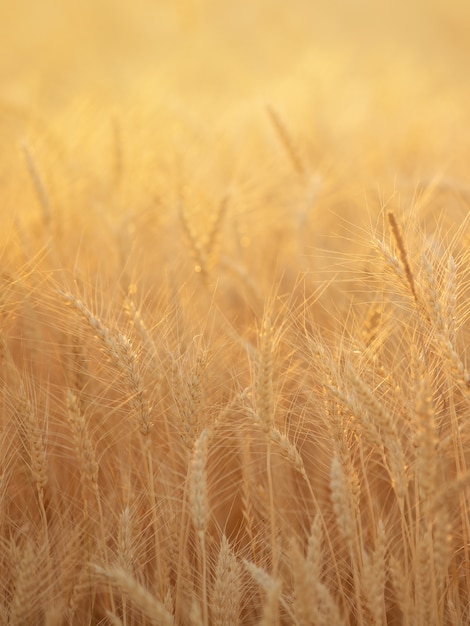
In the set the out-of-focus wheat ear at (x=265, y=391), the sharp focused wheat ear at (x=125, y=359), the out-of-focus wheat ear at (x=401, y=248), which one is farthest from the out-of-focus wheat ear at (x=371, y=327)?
the sharp focused wheat ear at (x=125, y=359)

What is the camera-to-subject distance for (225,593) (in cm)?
95

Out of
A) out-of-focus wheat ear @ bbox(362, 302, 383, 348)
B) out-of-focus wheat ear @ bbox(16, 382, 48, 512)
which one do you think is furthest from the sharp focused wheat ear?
out-of-focus wheat ear @ bbox(362, 302, 383, 348)

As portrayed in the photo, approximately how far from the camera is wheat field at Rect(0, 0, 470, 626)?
3.17 ft

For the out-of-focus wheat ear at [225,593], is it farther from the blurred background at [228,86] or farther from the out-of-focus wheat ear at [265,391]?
the blurred background at [228,86]

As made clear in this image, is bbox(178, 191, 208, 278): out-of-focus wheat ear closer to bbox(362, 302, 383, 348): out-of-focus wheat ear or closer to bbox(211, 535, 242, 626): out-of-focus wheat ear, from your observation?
bbox(362, 302, 383, 348): out-of-focus wheat ear

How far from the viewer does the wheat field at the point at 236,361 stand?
3.17ft

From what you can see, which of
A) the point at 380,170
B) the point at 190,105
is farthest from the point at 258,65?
the point at 380,170

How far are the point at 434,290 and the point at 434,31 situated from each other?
8.24 m

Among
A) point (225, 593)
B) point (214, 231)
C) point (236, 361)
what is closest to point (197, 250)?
point (214, 231)

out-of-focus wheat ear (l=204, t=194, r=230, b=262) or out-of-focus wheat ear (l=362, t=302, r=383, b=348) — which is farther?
out-of-focus wheat ear (l=204, t=194, r=230, b=262)

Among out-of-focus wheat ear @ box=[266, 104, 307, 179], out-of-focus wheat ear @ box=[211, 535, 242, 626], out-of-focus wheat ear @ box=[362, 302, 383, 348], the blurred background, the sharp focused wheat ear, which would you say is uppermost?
the blurred background

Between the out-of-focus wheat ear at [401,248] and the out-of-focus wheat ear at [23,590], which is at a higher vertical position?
the out-of-focus wheat ear at [401,248]

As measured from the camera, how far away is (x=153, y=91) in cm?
405

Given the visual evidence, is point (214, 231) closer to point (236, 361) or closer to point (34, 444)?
point (236, 361)
